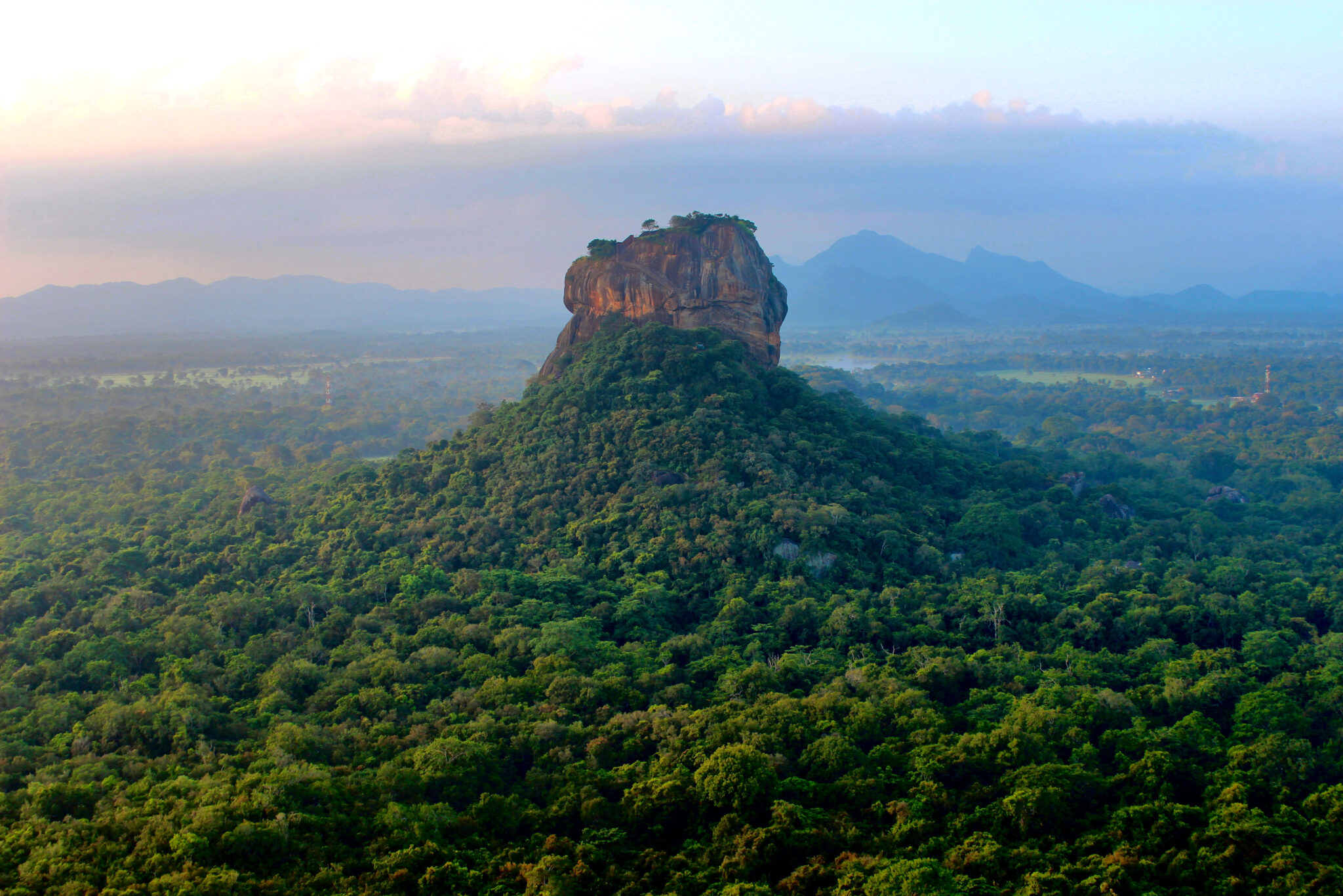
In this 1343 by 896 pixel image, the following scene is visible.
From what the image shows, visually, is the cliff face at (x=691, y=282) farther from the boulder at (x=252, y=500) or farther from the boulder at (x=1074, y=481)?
the boulder at (x=252, y=500)

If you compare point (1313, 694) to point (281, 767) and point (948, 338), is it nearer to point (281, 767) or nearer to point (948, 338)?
point (281, 767)

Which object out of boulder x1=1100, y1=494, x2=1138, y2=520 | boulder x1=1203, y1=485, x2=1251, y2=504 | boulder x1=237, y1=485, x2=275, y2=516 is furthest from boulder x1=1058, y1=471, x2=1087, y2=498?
boulder x1=237, y1=485, x2=275, y2=516

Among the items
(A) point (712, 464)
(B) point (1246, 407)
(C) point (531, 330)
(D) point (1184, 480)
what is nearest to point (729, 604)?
(A) point (712, 464)

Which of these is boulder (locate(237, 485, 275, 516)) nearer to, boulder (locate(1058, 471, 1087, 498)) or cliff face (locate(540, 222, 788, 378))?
cliff face (locate(540, 222, 788, 378))

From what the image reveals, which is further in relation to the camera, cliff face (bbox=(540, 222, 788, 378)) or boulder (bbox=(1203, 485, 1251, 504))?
cliff face (bbox=(540, 222, 788, 378))

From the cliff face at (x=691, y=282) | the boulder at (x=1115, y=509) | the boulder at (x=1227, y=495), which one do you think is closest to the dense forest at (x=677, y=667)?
the boulder at (x=1115, y=509)

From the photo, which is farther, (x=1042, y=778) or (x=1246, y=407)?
(x=1246, y=407)
